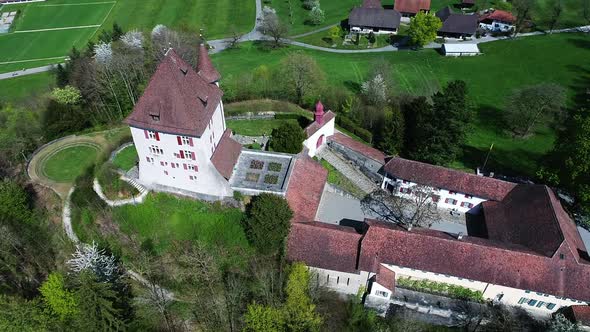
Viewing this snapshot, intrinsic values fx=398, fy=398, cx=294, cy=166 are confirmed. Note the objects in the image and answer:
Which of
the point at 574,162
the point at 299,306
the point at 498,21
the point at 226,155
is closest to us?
the point at 299,306

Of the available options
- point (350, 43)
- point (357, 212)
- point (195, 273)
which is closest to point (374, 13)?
point (350, 43)

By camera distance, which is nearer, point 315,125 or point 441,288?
point 441,288

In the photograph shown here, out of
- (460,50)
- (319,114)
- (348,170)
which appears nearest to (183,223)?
(319,114)

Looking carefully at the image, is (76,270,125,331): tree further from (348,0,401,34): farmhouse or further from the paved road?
(348,0,401,34): farmhouse

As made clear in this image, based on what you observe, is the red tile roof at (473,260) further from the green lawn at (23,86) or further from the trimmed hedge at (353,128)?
the green lawn at (23,86)

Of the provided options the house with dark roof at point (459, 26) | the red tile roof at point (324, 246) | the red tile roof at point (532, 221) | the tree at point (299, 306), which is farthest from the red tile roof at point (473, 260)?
the house with dark roof at point (459, 26)

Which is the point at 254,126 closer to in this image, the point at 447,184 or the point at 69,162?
the point at 69,162
